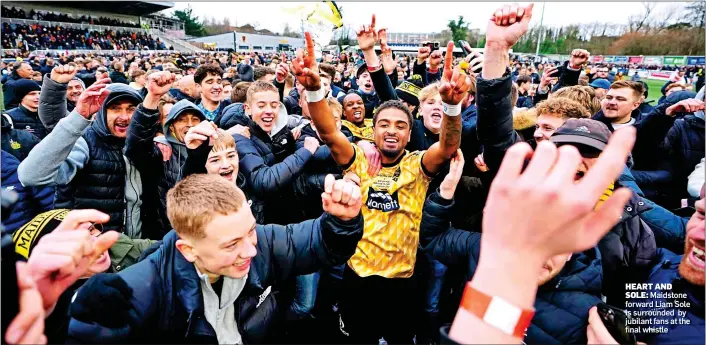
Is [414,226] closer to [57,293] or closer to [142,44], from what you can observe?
[57,293]

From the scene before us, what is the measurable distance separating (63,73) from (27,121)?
7.74ft

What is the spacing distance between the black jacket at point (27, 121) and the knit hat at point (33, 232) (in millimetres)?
4010

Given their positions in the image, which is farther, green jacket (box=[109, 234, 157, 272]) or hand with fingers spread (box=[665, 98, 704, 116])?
hand with fingers spread (box=[665, 98, 704, 116])

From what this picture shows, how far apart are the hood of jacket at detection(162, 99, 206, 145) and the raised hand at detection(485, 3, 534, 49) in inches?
86.9

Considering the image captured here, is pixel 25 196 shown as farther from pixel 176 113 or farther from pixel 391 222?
pixel 391 222

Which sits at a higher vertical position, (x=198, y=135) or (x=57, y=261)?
(x=198, y=135)

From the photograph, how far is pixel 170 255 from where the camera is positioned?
1.81m

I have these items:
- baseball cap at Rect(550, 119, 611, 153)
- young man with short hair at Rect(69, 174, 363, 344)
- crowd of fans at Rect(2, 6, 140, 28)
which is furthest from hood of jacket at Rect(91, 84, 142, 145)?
crowd of fans at Rect(2, 6, 140, 28)

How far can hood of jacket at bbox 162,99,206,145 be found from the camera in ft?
9.81

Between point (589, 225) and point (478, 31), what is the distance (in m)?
62.6

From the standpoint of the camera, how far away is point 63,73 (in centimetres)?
361

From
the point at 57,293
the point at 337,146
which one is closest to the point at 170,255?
the point at 57,293

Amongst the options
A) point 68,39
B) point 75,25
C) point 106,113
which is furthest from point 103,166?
point 75,25

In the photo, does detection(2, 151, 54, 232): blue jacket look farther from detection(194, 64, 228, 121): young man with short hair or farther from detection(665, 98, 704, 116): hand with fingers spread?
detection(665, 98, 704, 116): hand with fingers spread
